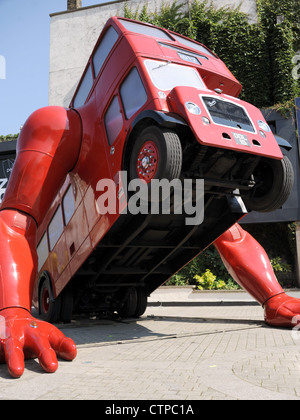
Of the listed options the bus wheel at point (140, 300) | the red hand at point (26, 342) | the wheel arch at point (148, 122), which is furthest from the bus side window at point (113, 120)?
the bus wheel at point (140, 300)

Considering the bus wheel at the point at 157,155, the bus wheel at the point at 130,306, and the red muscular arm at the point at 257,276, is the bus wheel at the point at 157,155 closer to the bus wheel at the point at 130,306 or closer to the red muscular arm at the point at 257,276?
the red muscular arm at the point at 257,276

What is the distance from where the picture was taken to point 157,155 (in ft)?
15.0

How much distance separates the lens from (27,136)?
239 inches

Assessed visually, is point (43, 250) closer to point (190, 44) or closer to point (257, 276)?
point (257, 276)

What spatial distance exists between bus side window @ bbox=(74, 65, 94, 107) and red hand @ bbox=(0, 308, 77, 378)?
3862mm

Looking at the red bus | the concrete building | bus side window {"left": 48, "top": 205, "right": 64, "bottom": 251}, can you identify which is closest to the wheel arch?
the red bus

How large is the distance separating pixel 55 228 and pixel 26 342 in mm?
3784

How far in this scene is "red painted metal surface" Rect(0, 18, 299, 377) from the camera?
4.58m

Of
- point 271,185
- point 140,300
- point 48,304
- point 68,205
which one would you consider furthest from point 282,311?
point 48,304

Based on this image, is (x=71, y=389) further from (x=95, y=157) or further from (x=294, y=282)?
(x=294, y=282)

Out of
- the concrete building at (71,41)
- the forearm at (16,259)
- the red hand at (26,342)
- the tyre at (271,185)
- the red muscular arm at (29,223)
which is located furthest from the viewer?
the concrete building at (71,41)

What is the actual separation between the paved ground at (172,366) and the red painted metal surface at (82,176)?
15.2 inches

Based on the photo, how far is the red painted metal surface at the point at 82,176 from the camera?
4578 mm
